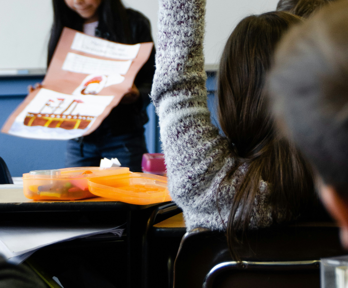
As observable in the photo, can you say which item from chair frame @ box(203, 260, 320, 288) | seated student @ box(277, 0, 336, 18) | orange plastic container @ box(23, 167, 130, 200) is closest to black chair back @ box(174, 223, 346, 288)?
chair frame @ box(203, 260, 320, 288)

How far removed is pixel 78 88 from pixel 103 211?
540 millimetres

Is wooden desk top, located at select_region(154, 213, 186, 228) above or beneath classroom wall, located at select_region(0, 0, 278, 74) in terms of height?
beneath

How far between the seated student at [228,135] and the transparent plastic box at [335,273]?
0.15 metres

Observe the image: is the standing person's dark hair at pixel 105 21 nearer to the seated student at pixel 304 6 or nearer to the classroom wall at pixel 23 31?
the seated student at pixel 304 6

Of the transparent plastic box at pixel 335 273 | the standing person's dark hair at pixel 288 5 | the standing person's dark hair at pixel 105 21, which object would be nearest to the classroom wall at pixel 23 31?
the standing person's dark hair at pixel 105 21

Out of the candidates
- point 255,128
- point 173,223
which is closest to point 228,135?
point 255,128

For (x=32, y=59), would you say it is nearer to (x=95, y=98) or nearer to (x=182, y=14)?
(x=95, y=98)

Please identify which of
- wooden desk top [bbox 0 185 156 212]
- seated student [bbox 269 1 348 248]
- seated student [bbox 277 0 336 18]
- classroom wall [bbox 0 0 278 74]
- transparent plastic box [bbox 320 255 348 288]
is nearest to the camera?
seated student [bbox 269 1 348 248]

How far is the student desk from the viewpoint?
21.2 inches

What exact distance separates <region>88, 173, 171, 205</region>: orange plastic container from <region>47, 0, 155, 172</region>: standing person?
42 centimetres

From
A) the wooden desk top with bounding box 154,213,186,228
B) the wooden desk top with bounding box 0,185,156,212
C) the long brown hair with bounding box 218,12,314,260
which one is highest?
the long brown hair with bounding box 218,12,314,260

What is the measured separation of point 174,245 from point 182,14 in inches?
16.0

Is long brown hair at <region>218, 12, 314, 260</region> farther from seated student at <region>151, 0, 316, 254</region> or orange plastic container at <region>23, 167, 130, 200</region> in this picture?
orange plastic container at <region>23, 167, 130, 200</region>

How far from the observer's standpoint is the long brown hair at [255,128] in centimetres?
45
